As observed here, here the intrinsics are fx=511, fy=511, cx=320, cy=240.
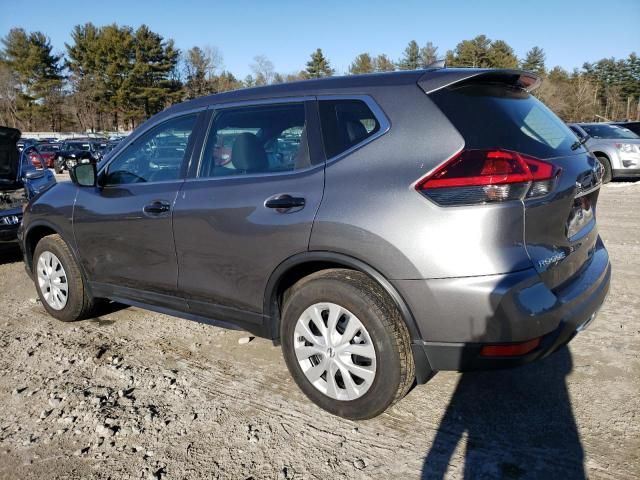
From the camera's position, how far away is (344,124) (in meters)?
2.72

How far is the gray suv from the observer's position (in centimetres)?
227

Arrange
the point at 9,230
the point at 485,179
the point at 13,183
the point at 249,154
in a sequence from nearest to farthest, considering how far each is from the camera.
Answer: the point at 485,179, the point at 249,154, the point at 9,230, the point at 13,183

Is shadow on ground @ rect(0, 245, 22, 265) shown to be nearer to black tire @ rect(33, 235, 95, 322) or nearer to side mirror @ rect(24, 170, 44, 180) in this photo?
side mirror @ rect(24, 170, 44, 180)

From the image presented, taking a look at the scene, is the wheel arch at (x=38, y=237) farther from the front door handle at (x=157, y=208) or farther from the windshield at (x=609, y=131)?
the windshield at (x=609, y=131)

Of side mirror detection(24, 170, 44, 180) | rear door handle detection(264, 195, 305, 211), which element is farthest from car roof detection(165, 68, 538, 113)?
side mirror detection(24, 170, 44, 180)

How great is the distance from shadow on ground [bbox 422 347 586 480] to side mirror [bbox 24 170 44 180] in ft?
22.4

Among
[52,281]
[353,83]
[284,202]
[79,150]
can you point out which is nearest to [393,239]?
[284,202]

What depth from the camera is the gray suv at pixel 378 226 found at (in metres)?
2.27

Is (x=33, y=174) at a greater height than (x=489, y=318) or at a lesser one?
greater

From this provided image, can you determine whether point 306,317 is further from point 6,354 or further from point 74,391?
point 6,354

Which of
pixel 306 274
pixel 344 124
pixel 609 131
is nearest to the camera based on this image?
pixel 344 124

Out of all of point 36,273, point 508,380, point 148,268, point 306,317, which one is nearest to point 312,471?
point 306,317

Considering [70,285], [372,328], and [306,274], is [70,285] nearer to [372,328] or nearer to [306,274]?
[306,274]

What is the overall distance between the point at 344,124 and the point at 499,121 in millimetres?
778
